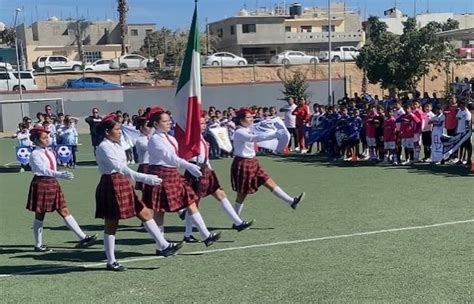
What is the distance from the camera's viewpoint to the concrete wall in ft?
125

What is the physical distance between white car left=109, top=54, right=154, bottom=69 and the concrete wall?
1654cm

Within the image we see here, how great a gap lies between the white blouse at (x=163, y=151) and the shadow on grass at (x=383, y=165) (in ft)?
26.9

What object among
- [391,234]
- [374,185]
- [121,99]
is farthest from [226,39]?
[391,234]

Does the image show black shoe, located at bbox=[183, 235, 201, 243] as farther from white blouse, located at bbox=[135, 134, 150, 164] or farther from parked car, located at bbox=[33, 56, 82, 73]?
parked car, located at bbox=[33, 56, 82, 73]

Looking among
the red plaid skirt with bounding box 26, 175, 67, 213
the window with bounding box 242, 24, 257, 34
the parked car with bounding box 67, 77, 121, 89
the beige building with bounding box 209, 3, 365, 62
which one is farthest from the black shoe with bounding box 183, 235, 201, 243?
the window with bounding box 242, 24, 257, 34

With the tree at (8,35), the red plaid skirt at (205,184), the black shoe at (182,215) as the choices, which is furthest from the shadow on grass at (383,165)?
the tree at (8,35)

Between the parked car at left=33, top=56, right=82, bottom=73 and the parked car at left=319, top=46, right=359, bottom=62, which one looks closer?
the parked car at left=33, top=56, right=82, bottom=73

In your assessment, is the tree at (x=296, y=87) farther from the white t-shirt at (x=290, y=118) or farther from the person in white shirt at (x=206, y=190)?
the person in white shirt at (x=206, y=190)

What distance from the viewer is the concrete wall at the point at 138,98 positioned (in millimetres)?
38000

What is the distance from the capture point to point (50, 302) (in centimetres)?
689

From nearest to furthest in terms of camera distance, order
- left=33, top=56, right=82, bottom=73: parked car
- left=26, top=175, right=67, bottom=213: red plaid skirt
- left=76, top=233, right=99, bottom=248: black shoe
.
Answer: left=26, top=175, right=67, bottom=213: red plaid skirt → left=76, top=233, right=99, bottom=248: black shoe → left=33, top=56, right=82, bottom=73: parked car

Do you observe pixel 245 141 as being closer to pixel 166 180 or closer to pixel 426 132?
pixel 166 180

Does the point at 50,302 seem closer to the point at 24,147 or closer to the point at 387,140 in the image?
the point at 387,140

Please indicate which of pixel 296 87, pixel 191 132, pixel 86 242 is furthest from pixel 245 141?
pixel 296 87
